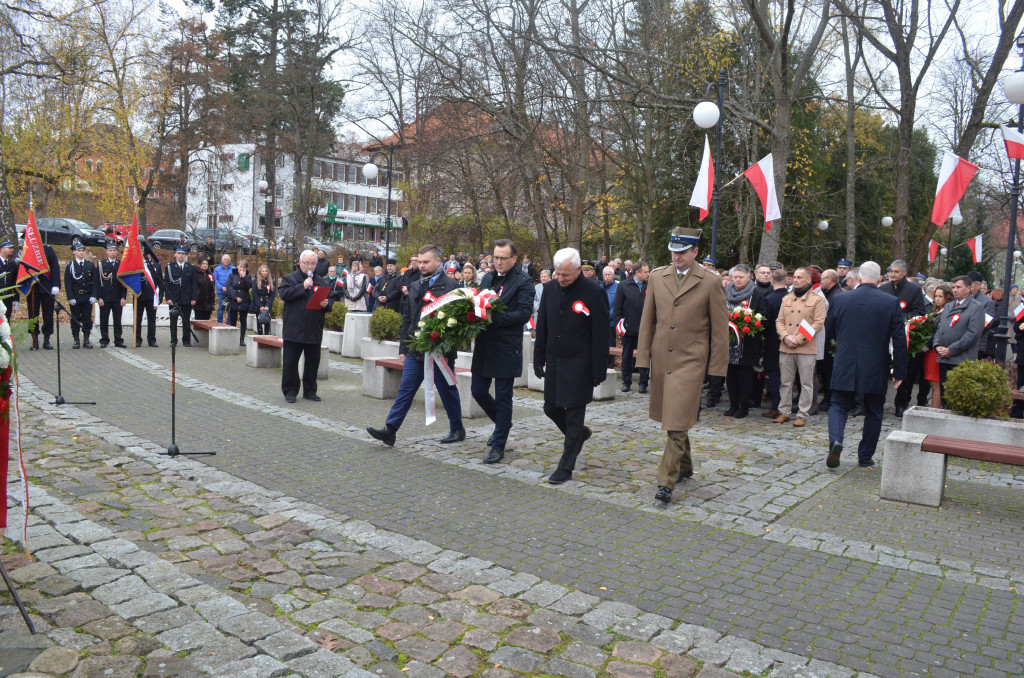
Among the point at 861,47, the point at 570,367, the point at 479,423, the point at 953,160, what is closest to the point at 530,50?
the point at 861,47

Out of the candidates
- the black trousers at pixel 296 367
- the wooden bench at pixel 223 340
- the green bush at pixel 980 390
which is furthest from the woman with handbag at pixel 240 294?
the green bush at pixel 980 390

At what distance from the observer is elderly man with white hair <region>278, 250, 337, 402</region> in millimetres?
10898

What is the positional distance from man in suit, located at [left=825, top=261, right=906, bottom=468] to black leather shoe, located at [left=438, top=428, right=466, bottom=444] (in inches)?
149

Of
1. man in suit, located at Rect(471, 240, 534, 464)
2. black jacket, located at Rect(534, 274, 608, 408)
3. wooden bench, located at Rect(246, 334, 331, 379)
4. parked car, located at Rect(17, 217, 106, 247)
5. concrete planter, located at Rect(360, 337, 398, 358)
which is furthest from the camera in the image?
parked car, located at Rect(17, 217, 106, 247)

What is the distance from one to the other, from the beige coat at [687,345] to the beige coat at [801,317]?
397 cm

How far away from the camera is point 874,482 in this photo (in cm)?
762

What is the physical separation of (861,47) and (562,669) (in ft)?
77.5

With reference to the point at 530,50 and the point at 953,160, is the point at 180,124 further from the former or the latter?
the point at 953,160

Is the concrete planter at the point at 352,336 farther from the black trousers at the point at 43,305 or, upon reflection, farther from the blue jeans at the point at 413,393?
the blue jeans at the point at 413,393

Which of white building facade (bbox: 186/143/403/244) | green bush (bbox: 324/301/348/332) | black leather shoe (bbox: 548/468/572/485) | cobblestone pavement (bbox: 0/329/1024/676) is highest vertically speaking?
white building facade (bbox: 186/143/403/244)

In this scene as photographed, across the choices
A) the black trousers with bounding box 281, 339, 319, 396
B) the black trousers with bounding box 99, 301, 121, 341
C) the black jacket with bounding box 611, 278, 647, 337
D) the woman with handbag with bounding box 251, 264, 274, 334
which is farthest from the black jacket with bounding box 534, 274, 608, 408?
the black trousers with bounding box 99, 301, 121, 341

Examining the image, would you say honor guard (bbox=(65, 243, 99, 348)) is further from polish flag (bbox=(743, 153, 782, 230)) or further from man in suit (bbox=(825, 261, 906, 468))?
man in suit (bbox=(825, 261, 906, 468))

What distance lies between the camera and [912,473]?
694 centimetres

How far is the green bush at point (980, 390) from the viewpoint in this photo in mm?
8023
